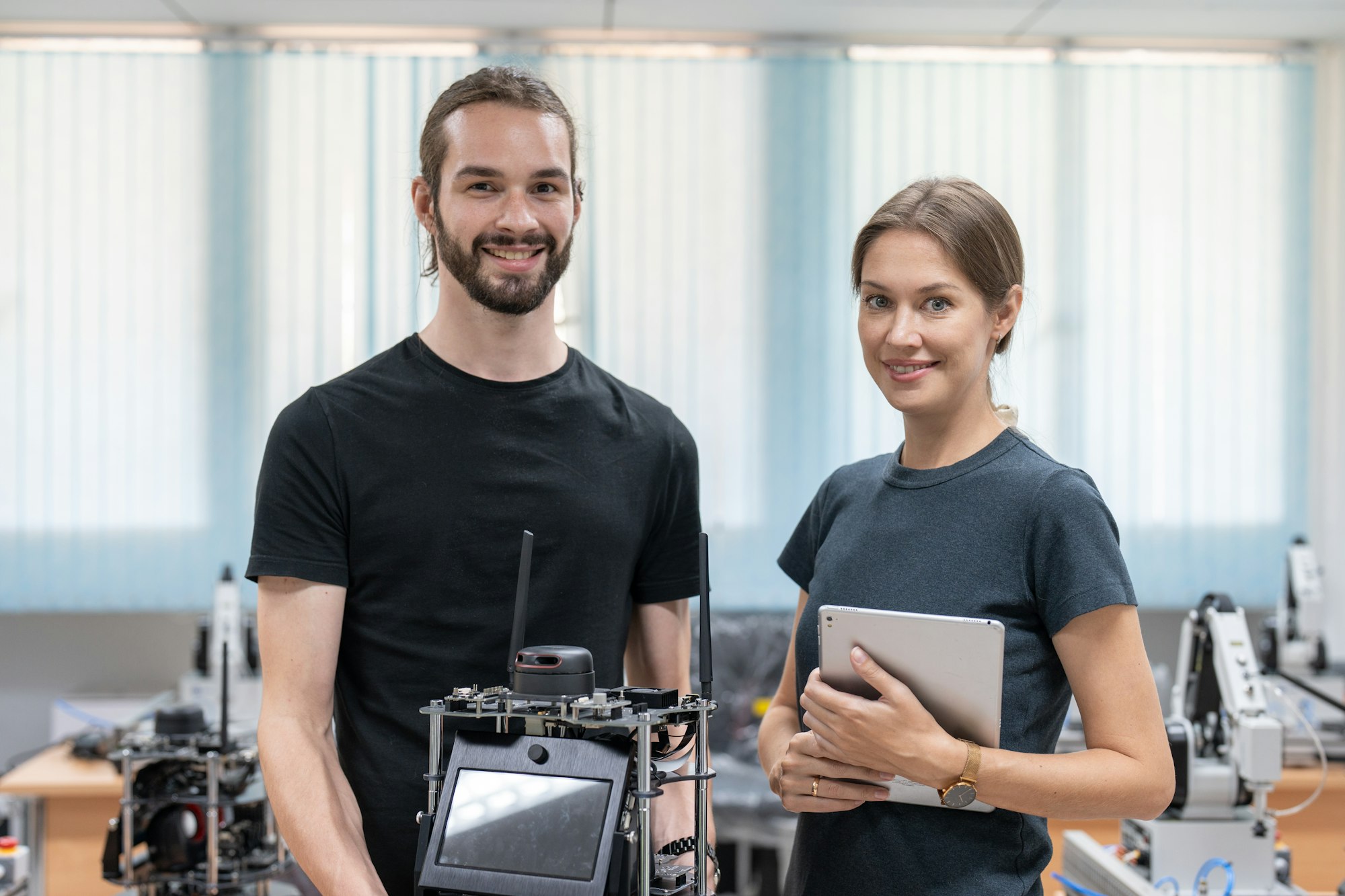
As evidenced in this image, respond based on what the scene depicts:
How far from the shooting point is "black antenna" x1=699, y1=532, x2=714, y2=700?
1094 millimetres

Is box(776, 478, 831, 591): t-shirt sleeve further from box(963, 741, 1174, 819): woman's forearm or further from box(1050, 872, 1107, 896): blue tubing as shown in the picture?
box(1050, 872, 1107, 896): blue tubing

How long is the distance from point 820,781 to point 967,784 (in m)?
0.17

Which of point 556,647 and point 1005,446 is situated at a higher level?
point 1005,446

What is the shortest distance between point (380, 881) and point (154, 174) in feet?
10.1

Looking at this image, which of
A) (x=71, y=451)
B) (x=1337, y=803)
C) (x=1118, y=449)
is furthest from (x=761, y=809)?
(x=71, y=451)

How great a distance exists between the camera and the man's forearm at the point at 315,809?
1.24 meters

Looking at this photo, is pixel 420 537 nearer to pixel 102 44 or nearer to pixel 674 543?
pixel 674 543

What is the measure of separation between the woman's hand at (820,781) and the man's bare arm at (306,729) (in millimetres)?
464

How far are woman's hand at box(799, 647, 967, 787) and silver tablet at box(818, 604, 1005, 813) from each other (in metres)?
0.01

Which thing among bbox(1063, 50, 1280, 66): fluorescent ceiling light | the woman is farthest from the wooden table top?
bbox(1063, 50, 1280, 66): fluorescent ceiling light

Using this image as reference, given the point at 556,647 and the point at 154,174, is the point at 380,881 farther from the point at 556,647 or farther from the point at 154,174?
the point at 154,174

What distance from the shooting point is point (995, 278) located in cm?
128

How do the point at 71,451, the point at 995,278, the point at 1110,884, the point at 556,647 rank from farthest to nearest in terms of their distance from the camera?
1. the point at 71,451
2. the point at 1110,884
3. the point at 995,278
4. the point at 556,647

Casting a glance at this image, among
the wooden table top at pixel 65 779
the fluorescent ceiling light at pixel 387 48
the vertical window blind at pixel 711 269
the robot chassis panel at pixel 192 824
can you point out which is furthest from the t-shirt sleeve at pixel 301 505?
the fluorescent ceiling light at pixel 387 48
